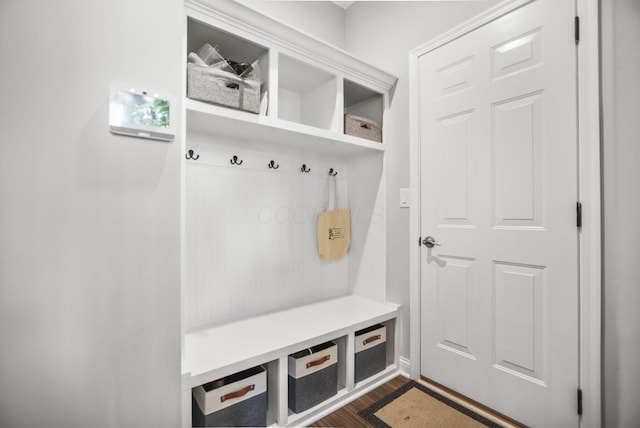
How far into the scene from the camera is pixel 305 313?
1961 millimetres

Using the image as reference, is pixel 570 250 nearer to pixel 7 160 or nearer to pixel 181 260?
pixel 181 260

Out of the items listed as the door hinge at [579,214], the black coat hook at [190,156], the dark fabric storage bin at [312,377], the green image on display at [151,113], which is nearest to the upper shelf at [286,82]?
the black coat hook at [190,156]

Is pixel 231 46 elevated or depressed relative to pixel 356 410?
elevated

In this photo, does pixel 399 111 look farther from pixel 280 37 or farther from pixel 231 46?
pixel 231 46

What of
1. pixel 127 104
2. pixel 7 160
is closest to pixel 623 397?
pixel 127 104

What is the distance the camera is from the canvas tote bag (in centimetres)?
221

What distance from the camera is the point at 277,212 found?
204 cm

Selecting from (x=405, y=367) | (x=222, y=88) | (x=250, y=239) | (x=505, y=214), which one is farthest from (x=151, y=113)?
(x=405, y=367)

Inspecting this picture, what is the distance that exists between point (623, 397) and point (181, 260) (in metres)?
1.92

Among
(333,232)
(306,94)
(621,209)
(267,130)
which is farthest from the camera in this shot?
(333,232)

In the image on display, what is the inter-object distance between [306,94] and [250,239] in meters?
1.09

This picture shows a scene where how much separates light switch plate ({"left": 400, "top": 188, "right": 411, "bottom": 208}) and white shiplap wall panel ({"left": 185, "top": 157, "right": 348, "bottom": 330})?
58cm

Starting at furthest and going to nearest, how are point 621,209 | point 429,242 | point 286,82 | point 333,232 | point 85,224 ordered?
point 333,232 → point 286,82 → point 429,242 → point 621,209 → point 85,224

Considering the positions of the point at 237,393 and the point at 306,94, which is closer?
the point at 237,393
